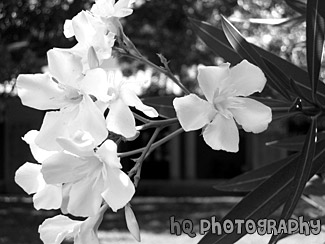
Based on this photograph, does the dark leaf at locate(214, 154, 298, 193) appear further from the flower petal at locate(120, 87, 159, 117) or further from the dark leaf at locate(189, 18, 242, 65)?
the flower petal at locate(120, 87, 159, 117)

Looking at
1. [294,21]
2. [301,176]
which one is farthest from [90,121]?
[294,21]

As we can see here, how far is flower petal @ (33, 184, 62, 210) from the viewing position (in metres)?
0.65

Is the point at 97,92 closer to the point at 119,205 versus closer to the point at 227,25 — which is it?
Result: the point at 119,205

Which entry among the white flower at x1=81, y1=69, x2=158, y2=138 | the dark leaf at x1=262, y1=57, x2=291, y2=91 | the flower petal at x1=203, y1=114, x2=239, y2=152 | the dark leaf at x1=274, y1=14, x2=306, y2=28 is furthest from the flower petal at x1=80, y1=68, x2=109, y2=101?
the dark leaf at x1=274, y1=14, x2=306, y2=28

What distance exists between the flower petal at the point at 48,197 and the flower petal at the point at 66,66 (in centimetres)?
10

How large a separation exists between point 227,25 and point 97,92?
31 cm

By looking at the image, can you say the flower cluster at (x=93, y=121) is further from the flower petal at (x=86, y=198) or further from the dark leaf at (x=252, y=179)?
the dark leaf at (x=252, y=179)

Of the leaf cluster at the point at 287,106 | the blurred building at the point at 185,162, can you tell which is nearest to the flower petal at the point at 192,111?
the leaf cluster at the point at 287,106

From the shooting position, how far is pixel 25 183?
0.68 meters

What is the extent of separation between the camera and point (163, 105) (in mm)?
1153

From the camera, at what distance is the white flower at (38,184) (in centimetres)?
65

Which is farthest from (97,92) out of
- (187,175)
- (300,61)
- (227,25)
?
(187,175)

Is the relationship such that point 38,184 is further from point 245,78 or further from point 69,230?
point 245,78

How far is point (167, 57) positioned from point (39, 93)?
273 inches
